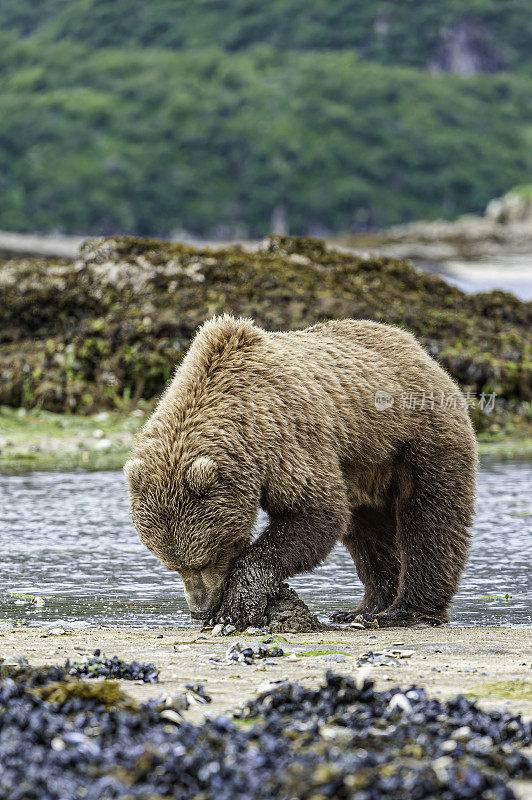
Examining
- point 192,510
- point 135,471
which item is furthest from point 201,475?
point 135,471

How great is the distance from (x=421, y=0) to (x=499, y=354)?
365 feet

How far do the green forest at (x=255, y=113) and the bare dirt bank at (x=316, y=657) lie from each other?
8182cm

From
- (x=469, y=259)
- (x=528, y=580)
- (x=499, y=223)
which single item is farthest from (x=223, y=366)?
(x=499, y=223)

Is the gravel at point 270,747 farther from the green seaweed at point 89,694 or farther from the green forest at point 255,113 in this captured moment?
the green forest at point 255,113

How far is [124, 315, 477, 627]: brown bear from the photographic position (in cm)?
612

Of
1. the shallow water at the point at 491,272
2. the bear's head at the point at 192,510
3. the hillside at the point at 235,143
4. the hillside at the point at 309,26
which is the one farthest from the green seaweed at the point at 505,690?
the hillside at the point at 309,26

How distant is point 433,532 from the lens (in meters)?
7.09

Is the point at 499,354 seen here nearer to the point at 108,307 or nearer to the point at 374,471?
the point at 108,307

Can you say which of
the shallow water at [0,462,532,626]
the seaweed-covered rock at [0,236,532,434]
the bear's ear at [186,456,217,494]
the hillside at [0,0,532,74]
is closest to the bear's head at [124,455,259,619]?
the bear's ear at [186,456,217,494]

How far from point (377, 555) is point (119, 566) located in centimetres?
200

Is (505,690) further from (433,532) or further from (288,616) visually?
(433,532)

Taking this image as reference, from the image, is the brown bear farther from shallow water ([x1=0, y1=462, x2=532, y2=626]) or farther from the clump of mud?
Answer: shallow water ([x1=0, y1=462, x2=532, y2=626])

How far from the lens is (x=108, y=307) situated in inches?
684

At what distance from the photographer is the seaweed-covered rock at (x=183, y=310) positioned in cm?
1631
